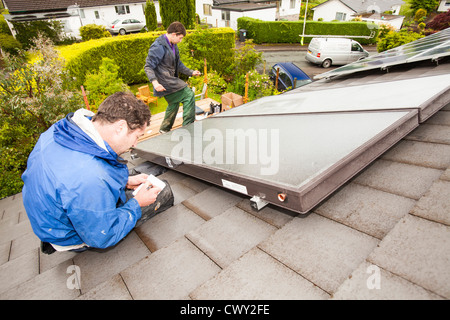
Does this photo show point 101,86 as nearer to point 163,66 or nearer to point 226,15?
point 163,66

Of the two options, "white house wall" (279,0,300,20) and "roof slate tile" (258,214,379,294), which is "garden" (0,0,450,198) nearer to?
"roof slate tile" (258,214,379,294)

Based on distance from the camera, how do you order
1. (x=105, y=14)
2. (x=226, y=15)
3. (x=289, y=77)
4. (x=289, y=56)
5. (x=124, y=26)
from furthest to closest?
(x=226, y=15) < (x=105, y=14) < (x=124, y=26) < (x=289, y=56) < (x=289, y=77)

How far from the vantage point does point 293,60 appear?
69.9 ft

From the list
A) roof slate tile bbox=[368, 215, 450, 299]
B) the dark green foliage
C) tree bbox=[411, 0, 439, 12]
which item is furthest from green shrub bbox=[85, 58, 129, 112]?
tree bbox=[411, 0, 439, 12]

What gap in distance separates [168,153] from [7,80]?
20.0ft

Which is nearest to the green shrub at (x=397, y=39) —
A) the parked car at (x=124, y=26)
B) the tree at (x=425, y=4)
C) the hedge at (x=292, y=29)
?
the hedge at (x=292, y=29)

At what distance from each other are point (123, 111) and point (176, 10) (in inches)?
609

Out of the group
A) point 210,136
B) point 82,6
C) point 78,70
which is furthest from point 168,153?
point 82,6

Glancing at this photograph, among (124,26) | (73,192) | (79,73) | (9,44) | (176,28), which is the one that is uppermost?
(124,26)

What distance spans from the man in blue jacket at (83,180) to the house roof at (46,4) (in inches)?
1349

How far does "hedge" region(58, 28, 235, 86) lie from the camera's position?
35.9ft

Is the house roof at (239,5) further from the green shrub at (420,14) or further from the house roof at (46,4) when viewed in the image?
the green shrub at (420,14)

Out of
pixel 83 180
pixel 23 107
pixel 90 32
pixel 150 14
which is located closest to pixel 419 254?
pixel 83 180

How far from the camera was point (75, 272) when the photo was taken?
1813 millimetres
